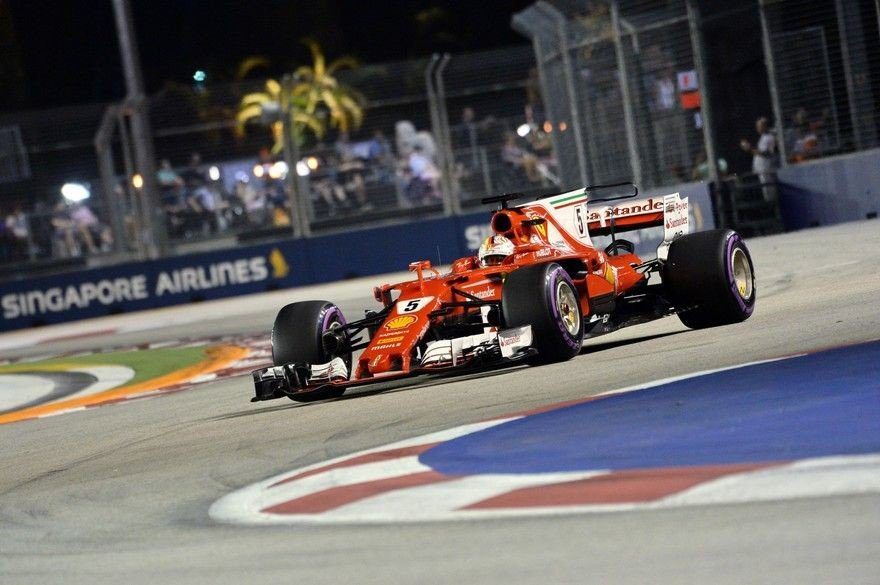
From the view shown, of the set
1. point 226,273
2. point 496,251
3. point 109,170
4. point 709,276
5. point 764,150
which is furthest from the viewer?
point 226,273

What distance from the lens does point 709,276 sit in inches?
374

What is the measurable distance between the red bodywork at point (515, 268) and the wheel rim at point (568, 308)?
39 cm

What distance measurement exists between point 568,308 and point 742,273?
1.65m

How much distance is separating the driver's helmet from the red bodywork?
0.04m

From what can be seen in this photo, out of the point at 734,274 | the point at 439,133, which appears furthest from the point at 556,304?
the point at 439,133

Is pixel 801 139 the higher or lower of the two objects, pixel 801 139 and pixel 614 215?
the higher

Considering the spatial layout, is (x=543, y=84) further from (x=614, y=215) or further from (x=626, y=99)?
(x=614, y=215)

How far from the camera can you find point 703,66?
20203 millimetres

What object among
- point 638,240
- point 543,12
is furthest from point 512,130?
point 638,240

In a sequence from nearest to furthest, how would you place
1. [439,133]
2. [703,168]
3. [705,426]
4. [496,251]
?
[705,426] < [496,251] < [703,168] < [439,133]

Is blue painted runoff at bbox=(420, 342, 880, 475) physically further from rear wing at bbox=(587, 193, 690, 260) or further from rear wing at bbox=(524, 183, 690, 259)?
rear wing at bbox=(587, 193, 690, 260)

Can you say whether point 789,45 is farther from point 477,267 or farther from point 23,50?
point 23,50

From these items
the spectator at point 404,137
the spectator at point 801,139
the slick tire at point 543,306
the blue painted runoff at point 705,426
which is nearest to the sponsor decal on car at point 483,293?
the slick tire at point 543,306

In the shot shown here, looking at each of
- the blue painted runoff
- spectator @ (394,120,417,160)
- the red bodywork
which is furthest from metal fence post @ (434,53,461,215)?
the blue painted runoff
